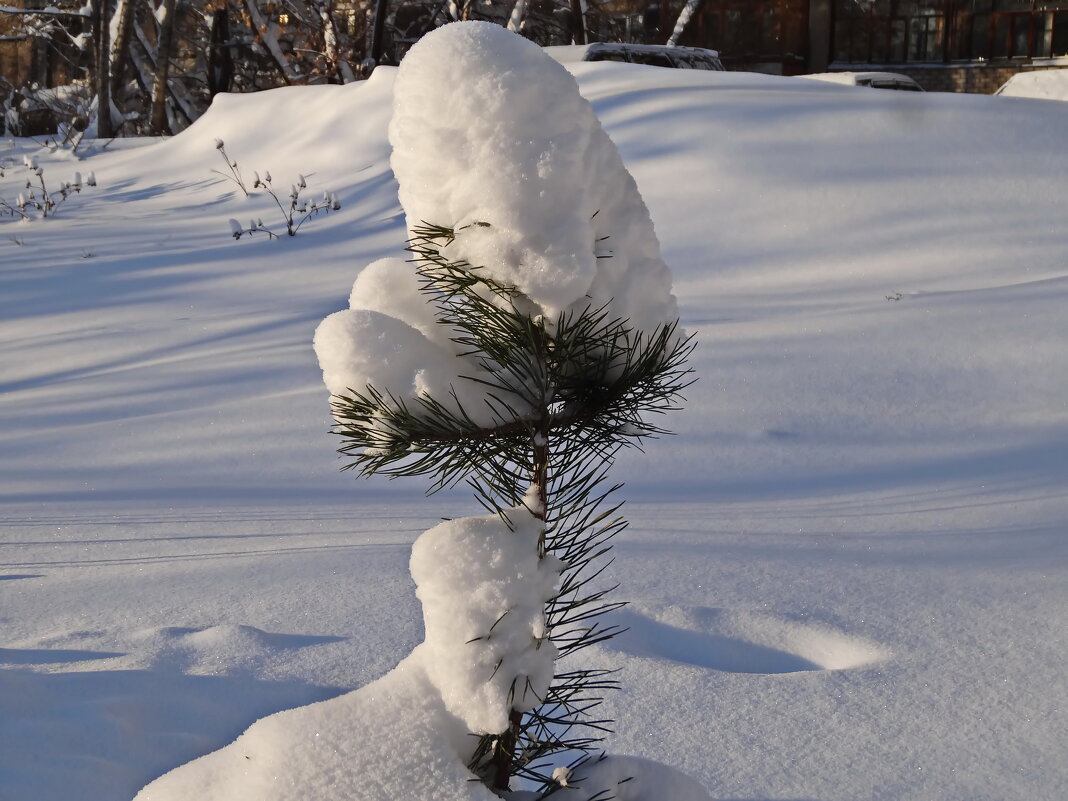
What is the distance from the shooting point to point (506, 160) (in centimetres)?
107

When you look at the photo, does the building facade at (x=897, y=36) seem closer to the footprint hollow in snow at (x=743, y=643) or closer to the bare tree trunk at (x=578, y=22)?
the bare tree trunk at (x=578, y=22)

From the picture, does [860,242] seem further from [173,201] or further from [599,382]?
[173,201]

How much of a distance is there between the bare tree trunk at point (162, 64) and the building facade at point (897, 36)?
1131cm

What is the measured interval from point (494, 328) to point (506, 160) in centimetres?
18

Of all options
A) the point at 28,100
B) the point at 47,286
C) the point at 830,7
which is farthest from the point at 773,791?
the point at 830,7

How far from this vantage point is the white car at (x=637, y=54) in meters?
12.6

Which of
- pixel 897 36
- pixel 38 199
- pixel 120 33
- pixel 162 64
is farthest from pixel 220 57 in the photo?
pixel 897 36

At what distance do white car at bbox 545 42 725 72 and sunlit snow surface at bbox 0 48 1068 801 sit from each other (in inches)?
216

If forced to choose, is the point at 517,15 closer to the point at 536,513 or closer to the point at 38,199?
the point at 38,199

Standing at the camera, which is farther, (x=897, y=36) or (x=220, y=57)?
(x=897, y=36)

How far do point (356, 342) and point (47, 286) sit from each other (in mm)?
7025

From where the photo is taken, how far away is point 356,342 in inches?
42.9

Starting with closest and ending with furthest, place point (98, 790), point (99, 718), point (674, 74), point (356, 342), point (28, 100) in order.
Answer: point (356, 342), point (98, 790), point (99, 718), point (674, 74), point (28, 100)

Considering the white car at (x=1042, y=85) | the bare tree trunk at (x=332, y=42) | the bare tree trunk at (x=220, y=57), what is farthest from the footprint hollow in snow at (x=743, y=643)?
the bare tree trunk at (x=220, y=57)
